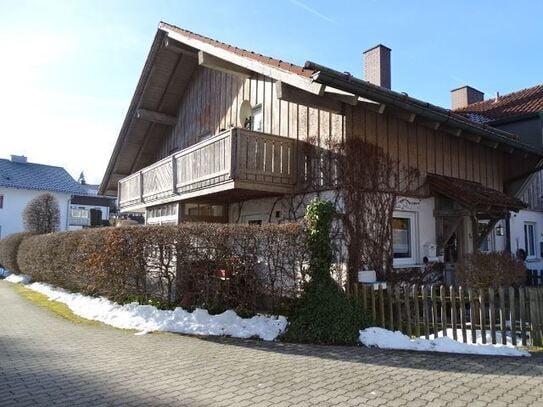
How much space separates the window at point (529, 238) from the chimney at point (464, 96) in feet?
25.6

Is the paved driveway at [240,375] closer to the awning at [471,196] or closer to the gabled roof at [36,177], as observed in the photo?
the awning at [471,196]

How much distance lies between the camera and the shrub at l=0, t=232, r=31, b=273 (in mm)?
22831

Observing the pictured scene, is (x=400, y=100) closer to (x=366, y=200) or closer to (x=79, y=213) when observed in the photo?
(x=366, y=200)

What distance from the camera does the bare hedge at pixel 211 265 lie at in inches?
360

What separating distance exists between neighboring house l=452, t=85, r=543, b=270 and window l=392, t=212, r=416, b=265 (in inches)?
190

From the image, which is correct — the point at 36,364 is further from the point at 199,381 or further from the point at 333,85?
Result: the point at 333,85

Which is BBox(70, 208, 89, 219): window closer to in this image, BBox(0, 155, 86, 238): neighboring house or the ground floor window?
BBox(0, 155, 86, 238): neighboring house

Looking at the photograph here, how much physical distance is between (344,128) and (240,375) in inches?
263

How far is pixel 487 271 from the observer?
9930 millimetres

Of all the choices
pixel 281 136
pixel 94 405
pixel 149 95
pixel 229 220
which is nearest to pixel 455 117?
pixel 281 136

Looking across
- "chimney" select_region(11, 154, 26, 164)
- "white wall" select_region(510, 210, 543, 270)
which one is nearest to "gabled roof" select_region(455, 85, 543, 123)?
"white wall" select_region(510, 210, 543, 270)

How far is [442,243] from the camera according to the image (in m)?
12.3

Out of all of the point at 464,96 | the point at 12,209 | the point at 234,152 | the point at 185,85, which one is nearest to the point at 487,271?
the point at 234,152

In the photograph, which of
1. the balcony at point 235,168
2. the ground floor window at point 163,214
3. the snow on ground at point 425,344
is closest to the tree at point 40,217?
the ground floor window at point 163,214
